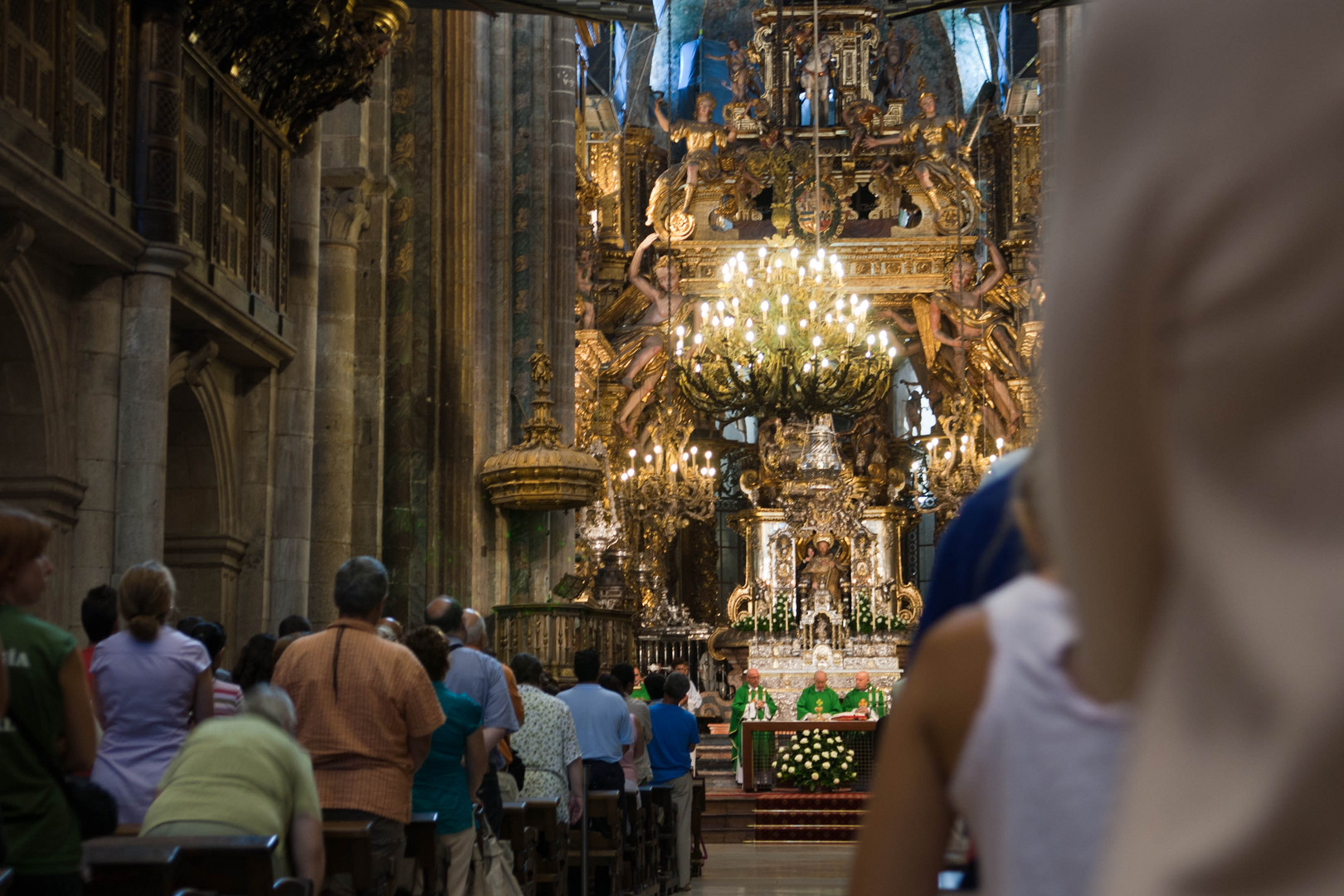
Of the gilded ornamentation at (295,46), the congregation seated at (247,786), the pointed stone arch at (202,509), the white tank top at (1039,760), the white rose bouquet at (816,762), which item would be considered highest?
the gilded ornamentation at (295,46)

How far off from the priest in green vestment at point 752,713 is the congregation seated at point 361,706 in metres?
13.4

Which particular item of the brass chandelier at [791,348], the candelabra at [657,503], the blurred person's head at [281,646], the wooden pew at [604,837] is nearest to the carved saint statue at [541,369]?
the brass chandelier at [791,348]

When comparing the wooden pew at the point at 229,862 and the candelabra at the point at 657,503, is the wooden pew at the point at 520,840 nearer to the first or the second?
the wooden pew at the point at 229,862

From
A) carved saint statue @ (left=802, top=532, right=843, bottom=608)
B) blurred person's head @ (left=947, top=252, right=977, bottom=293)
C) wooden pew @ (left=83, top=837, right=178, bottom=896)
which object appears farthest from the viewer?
blurred person's head @ (left=947, top=252, right=977, bottom=293)

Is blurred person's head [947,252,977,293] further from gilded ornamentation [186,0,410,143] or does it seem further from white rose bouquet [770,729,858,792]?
gilded ornamentation [186,0,410,143]

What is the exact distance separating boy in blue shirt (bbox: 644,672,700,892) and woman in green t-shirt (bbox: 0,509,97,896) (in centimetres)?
902

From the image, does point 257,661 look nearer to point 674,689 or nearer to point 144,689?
point 144,689

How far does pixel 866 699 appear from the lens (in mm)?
20500

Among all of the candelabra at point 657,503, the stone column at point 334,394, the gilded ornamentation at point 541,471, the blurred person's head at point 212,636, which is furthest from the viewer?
the candelabra at point 657,503

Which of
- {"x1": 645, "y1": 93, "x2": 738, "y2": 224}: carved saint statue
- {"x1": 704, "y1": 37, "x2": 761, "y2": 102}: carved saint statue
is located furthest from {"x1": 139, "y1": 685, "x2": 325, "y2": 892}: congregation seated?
{"x1": 704, "y1": 37, "x2": 761, "y2": 102}: carved saint statue

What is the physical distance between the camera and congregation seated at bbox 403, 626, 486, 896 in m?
7.08

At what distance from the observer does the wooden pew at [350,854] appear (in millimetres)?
5793

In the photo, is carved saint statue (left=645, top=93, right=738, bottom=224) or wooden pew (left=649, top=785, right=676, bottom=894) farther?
carved saint statue (left=645, top=93, right=738, bottom=224)

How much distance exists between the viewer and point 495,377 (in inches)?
842
